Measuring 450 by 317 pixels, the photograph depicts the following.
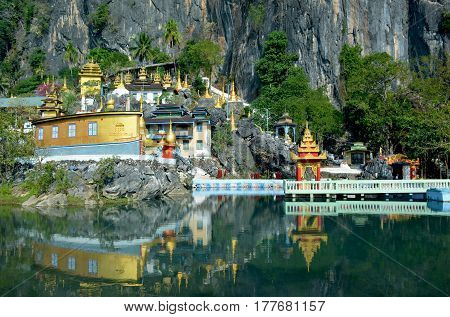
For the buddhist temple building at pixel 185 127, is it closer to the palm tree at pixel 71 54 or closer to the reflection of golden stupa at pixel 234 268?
the palm tree at pixel 71 54

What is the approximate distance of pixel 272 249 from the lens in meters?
14.4

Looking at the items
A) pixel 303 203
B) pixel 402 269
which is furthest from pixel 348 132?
pixel 402 269

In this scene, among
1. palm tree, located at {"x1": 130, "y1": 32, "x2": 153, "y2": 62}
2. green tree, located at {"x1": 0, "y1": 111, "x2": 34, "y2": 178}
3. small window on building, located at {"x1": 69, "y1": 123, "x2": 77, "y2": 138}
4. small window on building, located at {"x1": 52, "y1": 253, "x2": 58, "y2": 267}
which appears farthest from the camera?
palm tree, located at {"x1": 130, "y1": 32, "x2": 153, "y2": 62}

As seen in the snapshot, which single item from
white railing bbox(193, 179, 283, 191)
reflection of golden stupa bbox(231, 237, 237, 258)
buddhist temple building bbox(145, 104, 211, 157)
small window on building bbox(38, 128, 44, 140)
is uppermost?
buddhist temple building bbox(145, 104, 211, 157)

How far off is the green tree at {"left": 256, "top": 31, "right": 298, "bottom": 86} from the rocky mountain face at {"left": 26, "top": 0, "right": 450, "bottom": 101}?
2.01 metres

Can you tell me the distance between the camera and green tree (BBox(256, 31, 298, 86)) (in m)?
61.2

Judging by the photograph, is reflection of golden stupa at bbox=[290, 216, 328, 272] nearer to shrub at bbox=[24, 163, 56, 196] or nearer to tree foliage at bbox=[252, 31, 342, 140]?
shrub at bbox=[24, 163, 56, 196]

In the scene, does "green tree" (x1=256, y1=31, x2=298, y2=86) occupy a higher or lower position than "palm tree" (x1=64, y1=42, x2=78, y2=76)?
lower

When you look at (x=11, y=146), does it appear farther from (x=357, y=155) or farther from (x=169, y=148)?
(x=357, y=155)

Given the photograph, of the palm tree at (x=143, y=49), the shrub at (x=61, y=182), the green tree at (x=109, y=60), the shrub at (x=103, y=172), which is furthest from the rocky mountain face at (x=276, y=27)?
the shrub at (x=61, y=182)

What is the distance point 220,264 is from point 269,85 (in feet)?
166

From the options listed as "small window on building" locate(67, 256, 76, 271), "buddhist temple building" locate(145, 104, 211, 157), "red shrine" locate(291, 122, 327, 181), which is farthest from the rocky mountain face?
"small window on building" locate(67, 256, 76, 271)

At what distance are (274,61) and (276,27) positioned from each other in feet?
21.4

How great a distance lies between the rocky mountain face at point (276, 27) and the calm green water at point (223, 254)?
41.5 metres
